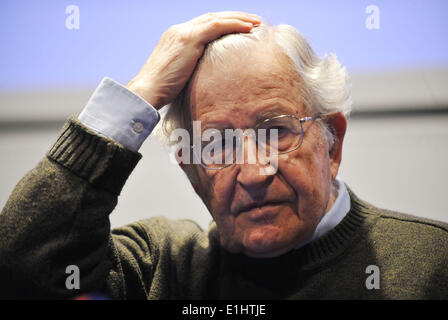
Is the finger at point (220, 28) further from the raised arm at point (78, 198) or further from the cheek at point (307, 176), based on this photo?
the cheek at point (307, 176)

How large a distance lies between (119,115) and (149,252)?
1.36 ft

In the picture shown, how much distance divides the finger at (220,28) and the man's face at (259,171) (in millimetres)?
74

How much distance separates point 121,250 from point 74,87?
981 millimetres

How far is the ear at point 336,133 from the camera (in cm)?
107

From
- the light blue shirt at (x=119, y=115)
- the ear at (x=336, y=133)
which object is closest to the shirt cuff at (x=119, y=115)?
the light blue shirt at (x=119, y=115)

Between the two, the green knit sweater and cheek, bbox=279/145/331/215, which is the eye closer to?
cheek, bbox=279/145/331/215

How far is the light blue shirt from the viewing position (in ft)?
3.09

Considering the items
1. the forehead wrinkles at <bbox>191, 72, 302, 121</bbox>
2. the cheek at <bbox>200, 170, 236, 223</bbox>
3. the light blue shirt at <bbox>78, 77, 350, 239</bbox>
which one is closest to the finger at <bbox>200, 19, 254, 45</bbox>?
the forehead wrinkles at <bbox>191, 72, 302, 121</bbox>

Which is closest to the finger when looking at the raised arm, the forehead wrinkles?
the raised arm

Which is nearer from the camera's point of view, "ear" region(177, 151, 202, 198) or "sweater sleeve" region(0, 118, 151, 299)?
"sweater sleeve" region(0, 118, 151, 299)

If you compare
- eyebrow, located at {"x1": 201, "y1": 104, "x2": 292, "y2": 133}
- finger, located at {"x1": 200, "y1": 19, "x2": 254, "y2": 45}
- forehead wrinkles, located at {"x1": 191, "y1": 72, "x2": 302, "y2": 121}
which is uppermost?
finger, located at {"x1": 200, "y1": 19, "x2": 254, "y2": 45}

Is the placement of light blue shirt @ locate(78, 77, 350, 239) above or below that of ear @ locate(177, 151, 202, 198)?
above

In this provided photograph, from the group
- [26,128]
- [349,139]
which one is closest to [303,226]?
[349,139]
